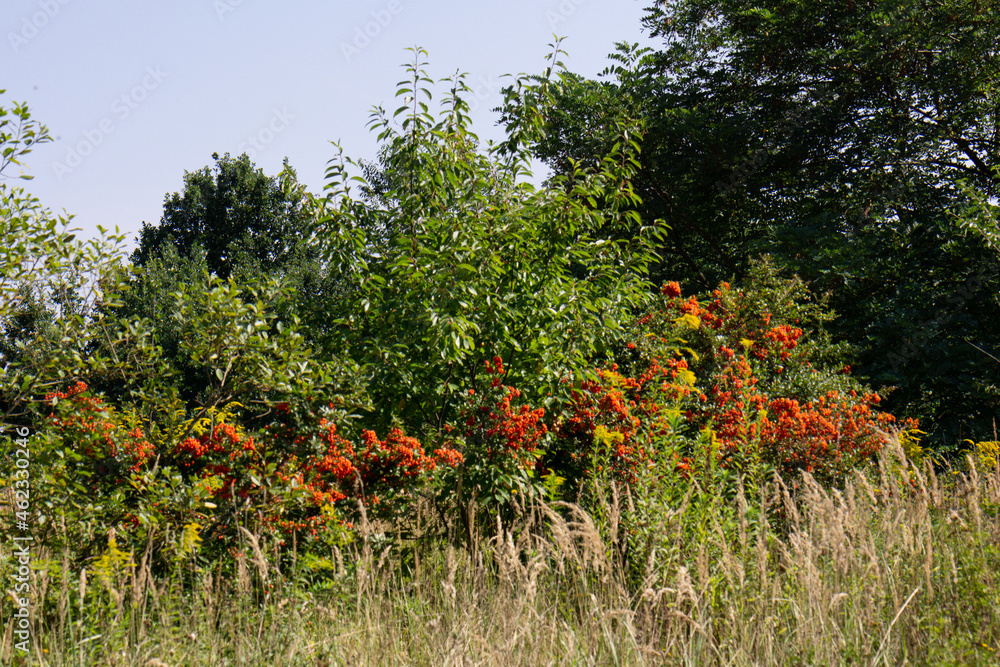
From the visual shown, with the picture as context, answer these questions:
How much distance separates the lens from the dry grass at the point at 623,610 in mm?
2350

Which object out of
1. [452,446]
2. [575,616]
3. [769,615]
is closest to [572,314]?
[452,446]


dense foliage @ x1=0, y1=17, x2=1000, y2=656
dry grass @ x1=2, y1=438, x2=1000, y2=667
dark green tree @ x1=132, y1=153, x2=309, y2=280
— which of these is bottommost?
dry grass @ x1=2, y1=438, x2=1000, y2=667

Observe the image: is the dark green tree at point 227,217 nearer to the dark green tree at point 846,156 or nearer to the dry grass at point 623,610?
the dark green tree at point 846,156

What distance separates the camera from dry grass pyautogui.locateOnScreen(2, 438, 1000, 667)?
2.35 meters

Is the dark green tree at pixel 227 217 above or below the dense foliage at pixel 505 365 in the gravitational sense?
above

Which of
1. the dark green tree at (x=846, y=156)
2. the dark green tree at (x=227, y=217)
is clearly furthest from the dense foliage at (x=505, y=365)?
the dark green tree at (x=227, y=217)

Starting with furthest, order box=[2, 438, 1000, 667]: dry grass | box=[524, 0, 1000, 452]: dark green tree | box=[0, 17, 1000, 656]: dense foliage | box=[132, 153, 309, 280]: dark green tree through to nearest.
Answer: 1. box=[132, 153, 309, 280]: dark green tree
2. box=[524, 0, 1000, 452]: dark green tree
3. box=[0, 17, 1000, 656]: dense foliage
4. box=[2, 438, 1000, 667]: dry grass

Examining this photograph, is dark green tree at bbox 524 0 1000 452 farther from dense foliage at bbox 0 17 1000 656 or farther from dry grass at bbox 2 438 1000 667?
dry grass at bbox 2 438 1000 667

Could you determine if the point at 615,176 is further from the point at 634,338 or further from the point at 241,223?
the point at 241,223

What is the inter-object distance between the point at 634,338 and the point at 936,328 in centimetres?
409

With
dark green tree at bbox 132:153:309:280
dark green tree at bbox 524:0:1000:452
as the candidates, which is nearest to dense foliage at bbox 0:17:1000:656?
dark green tree at bbox 524:0:1000:452

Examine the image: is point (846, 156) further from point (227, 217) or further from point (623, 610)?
point (227, 217)

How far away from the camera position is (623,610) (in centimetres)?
206

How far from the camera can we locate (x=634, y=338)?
5.67m
